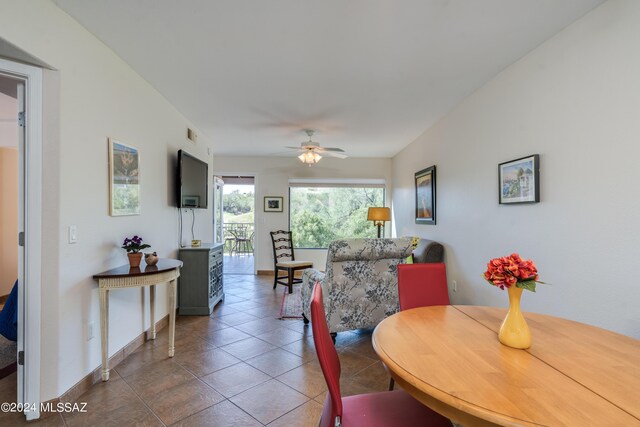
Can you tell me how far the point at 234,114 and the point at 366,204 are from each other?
3918 mm

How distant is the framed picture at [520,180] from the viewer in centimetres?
242

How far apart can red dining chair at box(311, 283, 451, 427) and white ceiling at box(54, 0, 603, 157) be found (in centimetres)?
181

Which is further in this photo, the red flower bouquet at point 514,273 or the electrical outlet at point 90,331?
the electrical outlet at point 90,331

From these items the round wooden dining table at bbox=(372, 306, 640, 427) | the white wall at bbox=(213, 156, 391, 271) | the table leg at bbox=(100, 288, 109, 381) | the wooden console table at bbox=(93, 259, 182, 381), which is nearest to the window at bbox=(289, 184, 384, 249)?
the white wall at bbox=(213, 156, 391, 271)

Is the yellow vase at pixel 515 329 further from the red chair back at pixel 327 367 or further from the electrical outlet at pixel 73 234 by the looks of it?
the electrical outlet at pixel 73 234

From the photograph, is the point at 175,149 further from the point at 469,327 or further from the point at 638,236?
the point at 638,236

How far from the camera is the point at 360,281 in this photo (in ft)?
9.87

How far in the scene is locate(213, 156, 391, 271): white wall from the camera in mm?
6680

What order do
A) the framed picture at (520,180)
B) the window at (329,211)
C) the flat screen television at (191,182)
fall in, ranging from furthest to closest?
the window at (329,211) < the flat screen television at (191,182) < the framed picture at (520,180)

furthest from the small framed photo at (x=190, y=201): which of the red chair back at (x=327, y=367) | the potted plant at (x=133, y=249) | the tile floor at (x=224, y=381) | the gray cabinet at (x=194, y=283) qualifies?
the red chair back at (x=327, y=367)

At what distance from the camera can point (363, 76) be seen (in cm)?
290

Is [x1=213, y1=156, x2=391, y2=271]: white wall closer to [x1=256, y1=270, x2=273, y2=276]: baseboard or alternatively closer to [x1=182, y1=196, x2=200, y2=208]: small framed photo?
[x1=256, y1=270, x2=273, y2=276]: baseboard

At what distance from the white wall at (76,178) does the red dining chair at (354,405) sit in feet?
5.90

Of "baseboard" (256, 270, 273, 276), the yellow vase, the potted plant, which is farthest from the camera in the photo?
"baseboard" (256, 270, 273, 276)
